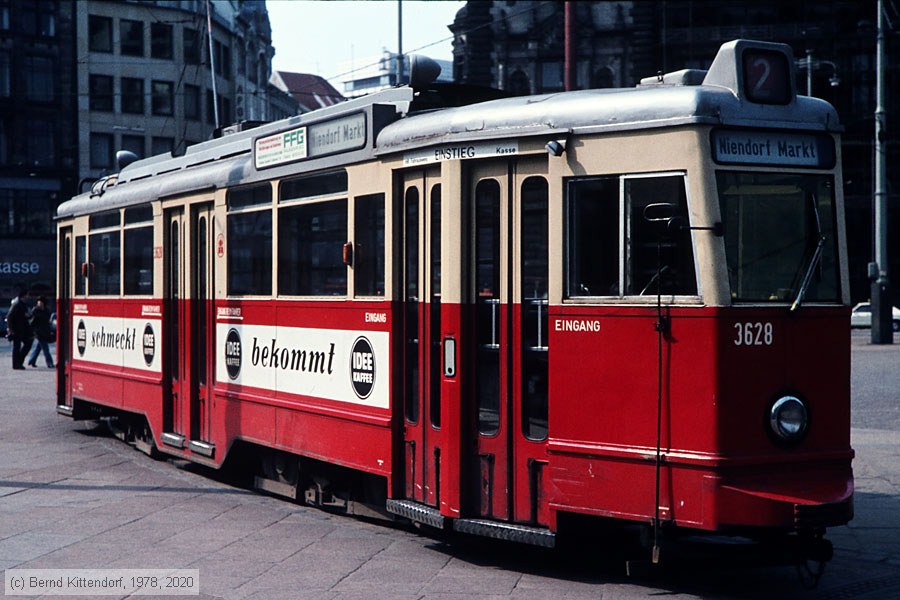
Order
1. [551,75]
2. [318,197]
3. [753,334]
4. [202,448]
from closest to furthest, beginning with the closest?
[753,334] < [318,197] < [202,448] < [551,75]

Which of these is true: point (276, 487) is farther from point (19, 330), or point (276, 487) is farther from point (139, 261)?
point (19, 330)

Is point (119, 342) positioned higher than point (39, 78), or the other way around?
point (39, 78)

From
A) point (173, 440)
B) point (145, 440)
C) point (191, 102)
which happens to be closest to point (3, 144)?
point (191, 102)

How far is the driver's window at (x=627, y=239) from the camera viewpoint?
23.7ft

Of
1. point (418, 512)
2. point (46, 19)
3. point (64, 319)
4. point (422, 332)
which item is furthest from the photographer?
point (46, 19)

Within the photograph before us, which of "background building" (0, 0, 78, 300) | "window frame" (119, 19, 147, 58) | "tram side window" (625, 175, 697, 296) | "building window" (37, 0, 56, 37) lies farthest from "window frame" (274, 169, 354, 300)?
"window frame" (119, 19, 147, 58)

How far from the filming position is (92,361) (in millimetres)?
15383

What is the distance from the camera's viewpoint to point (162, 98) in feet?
214

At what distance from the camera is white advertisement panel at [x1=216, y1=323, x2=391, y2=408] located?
9.11 metres

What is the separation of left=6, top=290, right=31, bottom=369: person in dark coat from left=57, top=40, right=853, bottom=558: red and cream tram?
730 inches

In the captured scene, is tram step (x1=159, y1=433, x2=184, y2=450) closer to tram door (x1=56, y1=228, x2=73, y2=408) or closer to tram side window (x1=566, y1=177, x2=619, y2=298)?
tram door (x1=56, y1=228, x2=73, y2=408)

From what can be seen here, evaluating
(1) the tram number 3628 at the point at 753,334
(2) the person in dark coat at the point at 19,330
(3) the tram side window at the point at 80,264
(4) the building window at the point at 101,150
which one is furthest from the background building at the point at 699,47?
(1) the tram number 3628 at the point at 753,334

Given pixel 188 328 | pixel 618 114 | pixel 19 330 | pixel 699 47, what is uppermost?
pixel 699 47

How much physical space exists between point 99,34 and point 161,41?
3265 millimetres
